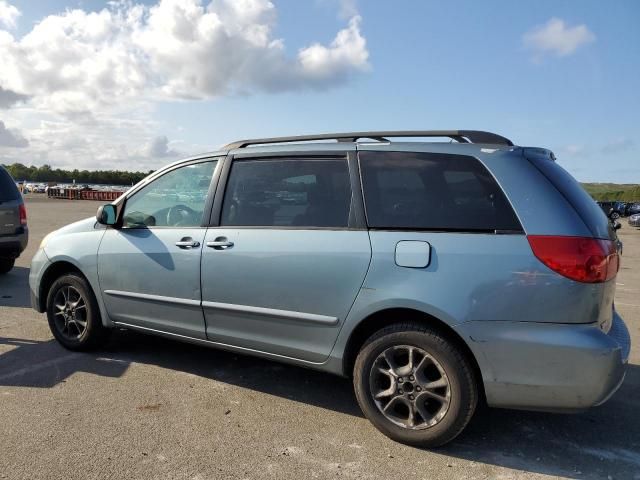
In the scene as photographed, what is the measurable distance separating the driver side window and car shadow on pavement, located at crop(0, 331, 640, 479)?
4.12 feet

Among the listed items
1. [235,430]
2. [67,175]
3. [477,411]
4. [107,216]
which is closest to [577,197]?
[477,411]

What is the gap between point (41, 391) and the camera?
3920 mm

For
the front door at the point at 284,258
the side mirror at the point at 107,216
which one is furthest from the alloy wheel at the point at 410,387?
the side mirror at the point at 107,216

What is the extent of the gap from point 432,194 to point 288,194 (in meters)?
1.06

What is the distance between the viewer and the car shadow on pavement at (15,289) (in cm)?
680

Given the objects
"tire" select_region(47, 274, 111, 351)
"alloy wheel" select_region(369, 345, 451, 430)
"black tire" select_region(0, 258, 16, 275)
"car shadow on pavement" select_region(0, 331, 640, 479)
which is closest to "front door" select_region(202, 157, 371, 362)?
"alloy wheel" select_region(369, 345, 451, 430)

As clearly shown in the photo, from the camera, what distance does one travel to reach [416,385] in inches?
125

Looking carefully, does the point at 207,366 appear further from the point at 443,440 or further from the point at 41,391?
the point at 443,440

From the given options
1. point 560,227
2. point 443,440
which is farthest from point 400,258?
point 443,440

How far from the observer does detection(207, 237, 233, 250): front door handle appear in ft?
12.6

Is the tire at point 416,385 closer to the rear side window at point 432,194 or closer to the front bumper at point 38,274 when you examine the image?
the rear side window at point 432,194

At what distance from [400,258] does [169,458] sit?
1.76 meters

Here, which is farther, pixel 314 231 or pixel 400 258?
pixel 314 231

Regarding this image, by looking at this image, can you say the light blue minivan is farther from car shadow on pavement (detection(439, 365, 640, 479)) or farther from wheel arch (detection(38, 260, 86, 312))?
wheel arch (detection(38, 260, 86, 312))
